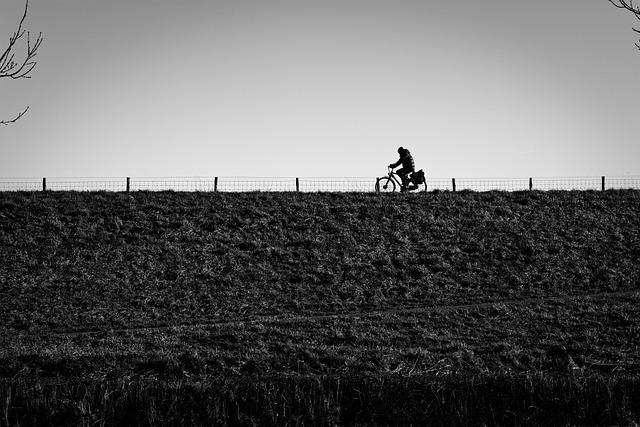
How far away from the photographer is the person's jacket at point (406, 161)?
3544cm

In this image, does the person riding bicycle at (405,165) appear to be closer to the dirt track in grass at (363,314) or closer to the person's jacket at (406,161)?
the person's jacket at (406,161)

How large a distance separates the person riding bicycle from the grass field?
1.18 meters

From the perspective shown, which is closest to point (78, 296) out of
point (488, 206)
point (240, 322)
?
point (240, 322)

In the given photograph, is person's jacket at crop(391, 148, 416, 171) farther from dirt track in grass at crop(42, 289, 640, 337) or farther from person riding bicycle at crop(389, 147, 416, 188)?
dirt track in grass at crop(42, 289, 640, 337)

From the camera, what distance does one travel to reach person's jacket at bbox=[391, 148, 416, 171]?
35438 millimetres

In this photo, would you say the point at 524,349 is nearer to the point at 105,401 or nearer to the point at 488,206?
the point at 105,401

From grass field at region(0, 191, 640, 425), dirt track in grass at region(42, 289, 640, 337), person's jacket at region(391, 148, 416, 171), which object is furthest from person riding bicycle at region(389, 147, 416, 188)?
dirt track in grass at region(42, 289, 640, 337)

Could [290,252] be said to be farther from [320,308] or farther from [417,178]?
[417,178]

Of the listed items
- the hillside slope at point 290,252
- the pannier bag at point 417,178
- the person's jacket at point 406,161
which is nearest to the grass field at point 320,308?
the hillside slope at point 290,252

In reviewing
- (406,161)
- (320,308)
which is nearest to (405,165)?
(406,161)

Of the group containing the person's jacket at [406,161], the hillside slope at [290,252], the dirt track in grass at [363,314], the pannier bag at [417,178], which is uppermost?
the person's jacket at [406,161]

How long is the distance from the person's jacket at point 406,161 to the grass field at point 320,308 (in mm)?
1805

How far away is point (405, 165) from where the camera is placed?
3603cm

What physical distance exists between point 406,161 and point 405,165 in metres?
0.30
